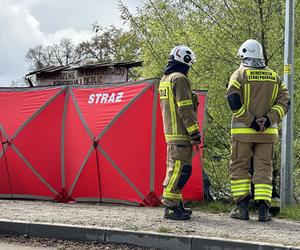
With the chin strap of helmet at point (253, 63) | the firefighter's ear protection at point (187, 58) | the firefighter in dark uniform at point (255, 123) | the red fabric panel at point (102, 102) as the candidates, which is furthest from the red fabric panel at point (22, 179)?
the chin strap of helmet at point (253, 63)

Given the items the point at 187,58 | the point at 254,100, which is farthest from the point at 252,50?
the point at 187,58

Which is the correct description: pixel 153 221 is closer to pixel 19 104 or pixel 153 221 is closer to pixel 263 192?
pixel 263 192

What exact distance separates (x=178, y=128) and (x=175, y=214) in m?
1.11

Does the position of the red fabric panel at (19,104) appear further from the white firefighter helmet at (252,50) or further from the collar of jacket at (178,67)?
the white firefighter helmet at (252,50)

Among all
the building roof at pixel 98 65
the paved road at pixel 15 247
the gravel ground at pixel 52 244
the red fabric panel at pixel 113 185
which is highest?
the building roof at pixel 98 65

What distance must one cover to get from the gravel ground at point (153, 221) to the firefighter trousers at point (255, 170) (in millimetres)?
378

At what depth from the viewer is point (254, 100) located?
7070 mm

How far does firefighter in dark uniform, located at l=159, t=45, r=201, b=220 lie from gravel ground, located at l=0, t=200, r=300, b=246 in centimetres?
29

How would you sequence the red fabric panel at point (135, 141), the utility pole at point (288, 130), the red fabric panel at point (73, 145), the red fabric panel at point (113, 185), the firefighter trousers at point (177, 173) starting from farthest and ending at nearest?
the red fabric panel at point (73, 145) → the red fabric panel at point (113, 185) → the red fabric panel at point (135, 141) → the utility pole at point (288, 130) → the firefighter trousers at point (177, 173)

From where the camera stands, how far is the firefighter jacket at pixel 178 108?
23.0ft

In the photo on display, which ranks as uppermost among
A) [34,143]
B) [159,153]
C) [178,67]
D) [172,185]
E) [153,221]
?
[178,67]

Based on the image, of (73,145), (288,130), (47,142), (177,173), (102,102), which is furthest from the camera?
(47,142)

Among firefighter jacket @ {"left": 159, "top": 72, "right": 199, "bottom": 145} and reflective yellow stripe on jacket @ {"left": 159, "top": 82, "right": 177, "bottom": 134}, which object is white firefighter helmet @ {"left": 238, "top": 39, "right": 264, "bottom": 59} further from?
reflective yellow stripe on jacket @ {"left": 159, "top": 82, "right": 177, "bottom": 134}

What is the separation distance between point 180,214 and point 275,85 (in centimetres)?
207
